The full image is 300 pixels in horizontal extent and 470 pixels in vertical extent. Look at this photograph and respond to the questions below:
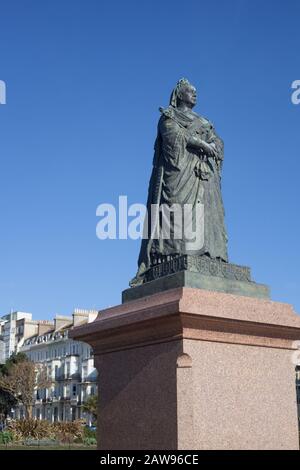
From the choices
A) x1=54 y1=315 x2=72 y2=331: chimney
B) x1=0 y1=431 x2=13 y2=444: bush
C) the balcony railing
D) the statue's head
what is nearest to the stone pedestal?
the statue's head

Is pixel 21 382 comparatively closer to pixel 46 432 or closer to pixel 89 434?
pixel 89 434

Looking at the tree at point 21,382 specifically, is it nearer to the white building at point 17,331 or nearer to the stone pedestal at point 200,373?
the white building at point 17,331

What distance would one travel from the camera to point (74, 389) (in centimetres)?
8169

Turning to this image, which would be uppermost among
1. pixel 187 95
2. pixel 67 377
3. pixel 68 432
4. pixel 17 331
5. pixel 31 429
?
pixel 17 331

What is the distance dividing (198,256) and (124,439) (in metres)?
2.43

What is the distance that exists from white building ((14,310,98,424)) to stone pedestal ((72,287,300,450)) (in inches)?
2744

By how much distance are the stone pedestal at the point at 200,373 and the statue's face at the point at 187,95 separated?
3158mm

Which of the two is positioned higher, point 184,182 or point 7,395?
point 184,182

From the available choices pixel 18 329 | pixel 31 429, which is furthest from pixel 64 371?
pixel 31 429

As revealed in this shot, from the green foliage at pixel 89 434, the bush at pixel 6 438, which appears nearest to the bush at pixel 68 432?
the green foliage at pixel 89 434

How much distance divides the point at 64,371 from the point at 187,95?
77.6 m

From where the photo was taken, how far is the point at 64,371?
274 ft

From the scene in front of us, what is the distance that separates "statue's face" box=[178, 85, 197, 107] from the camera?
30.9ft

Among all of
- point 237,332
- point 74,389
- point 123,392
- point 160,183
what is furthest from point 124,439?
point 74,389
